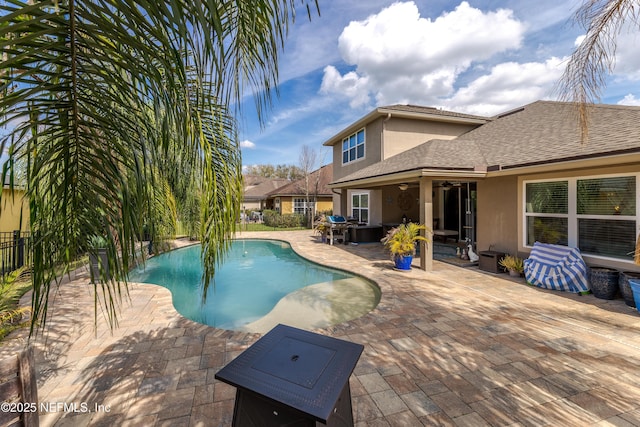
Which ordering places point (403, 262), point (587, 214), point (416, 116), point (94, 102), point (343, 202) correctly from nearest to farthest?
point (94, 102) < point (587, 214) < point (403, 262) < point (416, 116) < point (343, 202)

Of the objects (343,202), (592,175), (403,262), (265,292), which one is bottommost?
(265,292)

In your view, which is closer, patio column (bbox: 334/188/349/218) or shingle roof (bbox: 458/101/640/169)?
shingle roof (bbox: 458/101/640/169)

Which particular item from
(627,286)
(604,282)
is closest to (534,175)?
(604,282)

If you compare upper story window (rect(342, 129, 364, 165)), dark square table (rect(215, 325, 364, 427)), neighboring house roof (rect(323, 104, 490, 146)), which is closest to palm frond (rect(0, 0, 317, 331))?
dark square table (rect(215, 325, 364, 427))

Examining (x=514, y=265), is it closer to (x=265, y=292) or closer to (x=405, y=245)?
(x=405, y=245)

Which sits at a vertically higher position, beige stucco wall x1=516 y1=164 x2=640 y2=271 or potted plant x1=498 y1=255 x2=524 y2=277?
beige stucco wall x1=516 y1=164 x2=640 y2=271

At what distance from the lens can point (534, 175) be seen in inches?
310

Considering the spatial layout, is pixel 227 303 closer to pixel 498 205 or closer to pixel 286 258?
pixel 286 258

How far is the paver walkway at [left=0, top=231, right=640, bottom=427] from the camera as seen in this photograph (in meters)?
2.84

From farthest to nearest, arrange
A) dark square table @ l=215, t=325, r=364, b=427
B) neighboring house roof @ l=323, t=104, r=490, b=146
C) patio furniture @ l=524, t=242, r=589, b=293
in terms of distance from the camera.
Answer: neighboring house roof @ l=323, t=104, r=490, b=146 < patio furniture @ l=524, t=242, r=589, b=293 < dark square table @ l=215, t=325, r=364, b=427

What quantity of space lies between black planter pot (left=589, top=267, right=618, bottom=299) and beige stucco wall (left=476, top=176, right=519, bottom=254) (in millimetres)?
2299

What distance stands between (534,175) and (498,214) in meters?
1.56

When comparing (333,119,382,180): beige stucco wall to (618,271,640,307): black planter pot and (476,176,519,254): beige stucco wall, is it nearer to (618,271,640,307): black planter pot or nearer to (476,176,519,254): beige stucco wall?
(476,176,519,254): beige stucco wall

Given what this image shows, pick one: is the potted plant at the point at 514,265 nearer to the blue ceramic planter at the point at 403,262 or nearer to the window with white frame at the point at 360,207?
the blue ceramic planter at the point at 403,262
